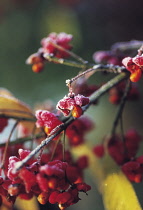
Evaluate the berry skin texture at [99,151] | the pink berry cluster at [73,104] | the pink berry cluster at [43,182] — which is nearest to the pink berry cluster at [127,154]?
the berry skin texture at [99,151]

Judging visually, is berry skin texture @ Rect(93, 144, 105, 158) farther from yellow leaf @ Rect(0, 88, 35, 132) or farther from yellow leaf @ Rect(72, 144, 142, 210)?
yellow leaf @ Rect(0, 88, 35, 132)

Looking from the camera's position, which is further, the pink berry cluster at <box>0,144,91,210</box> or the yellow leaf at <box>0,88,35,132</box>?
the yellow leaf at <box>0,88,35,132</box>

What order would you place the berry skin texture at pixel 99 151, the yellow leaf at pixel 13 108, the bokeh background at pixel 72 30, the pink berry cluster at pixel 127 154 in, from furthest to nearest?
1. the bokeh background at pixel 72 30
2. the berry skin texture at pixel 99 151
3. the yellow leaf at pixel 13 108
4. the pink berry cluster at pixel 127 154

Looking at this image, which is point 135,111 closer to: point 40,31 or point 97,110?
point 97,110

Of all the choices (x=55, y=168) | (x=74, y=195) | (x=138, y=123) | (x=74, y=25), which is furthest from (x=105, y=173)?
(x=74, y=25)

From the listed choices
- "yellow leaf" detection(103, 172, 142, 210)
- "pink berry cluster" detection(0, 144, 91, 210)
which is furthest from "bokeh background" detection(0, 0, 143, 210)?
"pink berry cluster" detection(0, 144, 91, 210)

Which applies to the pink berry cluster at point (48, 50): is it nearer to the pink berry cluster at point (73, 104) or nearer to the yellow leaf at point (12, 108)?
the yellow leaf at point (12, 108)
